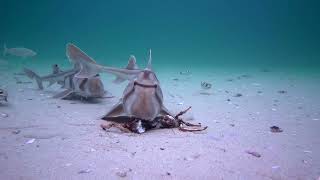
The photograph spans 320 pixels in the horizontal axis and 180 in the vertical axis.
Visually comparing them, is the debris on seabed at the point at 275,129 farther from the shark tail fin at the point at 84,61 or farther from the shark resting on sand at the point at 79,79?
the shark tail fin at the point at 84,61

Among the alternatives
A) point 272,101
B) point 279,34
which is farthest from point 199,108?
point 279,34

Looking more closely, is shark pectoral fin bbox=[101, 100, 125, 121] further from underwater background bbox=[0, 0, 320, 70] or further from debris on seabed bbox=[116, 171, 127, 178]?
underwater background bbox=[0, 0, 320, 70]

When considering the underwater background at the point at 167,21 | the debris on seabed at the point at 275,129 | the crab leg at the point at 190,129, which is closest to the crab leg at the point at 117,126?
the crab leg at the point at 190,129

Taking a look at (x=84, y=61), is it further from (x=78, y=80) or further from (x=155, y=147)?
(x=155, y=147)

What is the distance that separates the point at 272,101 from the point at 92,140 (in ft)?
24.6

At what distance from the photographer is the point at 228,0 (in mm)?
149375

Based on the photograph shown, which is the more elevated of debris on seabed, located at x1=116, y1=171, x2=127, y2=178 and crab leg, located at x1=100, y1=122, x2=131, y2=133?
A: crab leg, located at x1=100, y1=122, x2=131, y2=133

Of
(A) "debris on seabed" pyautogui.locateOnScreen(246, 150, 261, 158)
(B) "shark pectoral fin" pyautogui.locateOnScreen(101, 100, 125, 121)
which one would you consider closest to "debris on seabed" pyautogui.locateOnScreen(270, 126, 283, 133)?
(A) "debris on seabed" pyautogui.locateOnScreen(246, 150, 261, 158)

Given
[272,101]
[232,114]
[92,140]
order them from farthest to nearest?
[272,101]
[232,114]
[92,140]

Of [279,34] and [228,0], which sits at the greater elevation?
[228,0]

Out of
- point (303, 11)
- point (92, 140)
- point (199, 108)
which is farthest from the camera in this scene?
point (303, 11)

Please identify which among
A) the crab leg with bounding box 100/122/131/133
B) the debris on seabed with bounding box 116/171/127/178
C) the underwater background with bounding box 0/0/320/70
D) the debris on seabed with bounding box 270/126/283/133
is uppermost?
the underwater background with bounding box 0/0/320/70

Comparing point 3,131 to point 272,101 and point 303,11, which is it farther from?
point 303,11

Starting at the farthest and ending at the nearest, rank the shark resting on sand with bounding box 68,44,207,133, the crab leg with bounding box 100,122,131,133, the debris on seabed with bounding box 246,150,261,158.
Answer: the crab leg with bounding box 100,122,131,133 → the shark resting on sand with bounding box 68,44,207,133 → the debris on seabed with bounding box 246,150,261,158
